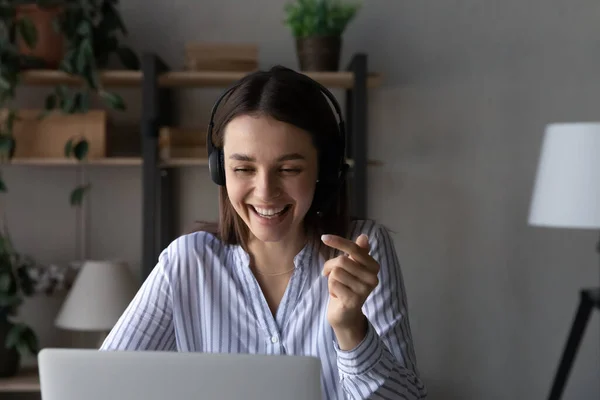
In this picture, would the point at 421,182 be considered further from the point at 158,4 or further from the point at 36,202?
the point at 36,202

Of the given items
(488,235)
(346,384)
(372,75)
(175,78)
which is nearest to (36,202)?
(175,78)

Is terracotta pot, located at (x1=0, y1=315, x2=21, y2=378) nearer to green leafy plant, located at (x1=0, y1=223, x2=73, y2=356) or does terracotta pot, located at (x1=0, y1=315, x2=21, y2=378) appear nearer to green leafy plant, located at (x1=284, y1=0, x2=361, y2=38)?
green leafy plant, located at (x1=0, y1=223, x2=73, y2=356)

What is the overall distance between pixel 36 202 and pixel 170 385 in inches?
83.1

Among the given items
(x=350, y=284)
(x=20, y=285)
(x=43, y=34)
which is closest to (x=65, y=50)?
(x=43, y=34)

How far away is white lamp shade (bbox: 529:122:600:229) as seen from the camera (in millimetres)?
2219

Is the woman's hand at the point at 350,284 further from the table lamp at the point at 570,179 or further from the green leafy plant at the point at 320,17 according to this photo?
the green leafy plant at the point at 320,17

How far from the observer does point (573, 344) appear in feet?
7.91

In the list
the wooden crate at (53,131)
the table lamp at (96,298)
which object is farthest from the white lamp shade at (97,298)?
the wooden crate at (53,131)

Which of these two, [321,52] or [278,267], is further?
[321,52]

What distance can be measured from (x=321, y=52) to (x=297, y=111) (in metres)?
1.29

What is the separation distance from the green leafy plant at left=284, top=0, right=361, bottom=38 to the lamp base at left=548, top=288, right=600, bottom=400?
3.98 feet

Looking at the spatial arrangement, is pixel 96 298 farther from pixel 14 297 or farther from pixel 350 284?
pixel 350 284

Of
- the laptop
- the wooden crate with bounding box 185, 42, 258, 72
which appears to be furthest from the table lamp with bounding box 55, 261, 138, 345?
the laptop

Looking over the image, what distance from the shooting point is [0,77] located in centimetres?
234
